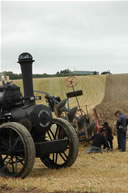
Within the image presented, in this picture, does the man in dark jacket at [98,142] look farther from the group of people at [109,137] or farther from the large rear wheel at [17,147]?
the large rear wheel at [17,147]

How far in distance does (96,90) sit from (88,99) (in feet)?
15.2

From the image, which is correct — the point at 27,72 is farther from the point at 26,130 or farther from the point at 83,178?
the point at 83,178

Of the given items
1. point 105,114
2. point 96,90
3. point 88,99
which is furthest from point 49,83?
point 105,114

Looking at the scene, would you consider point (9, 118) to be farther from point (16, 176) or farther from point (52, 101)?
point (52, 101)

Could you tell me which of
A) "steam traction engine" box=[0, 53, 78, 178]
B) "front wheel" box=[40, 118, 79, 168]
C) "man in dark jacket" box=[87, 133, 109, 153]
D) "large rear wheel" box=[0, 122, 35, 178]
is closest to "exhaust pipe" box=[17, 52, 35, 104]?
"steam traction engine" box=[0, 53, 78, 178]

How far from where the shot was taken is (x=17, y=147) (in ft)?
23.2

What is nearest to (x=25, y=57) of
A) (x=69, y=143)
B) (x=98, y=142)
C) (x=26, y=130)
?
(x=26, y=130)

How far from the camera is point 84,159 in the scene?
9.56 meters

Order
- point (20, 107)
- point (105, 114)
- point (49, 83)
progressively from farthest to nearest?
point (49, 83) < point (105, 114) < point (20, 107)

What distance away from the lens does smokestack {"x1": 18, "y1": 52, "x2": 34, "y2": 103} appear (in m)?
7.49

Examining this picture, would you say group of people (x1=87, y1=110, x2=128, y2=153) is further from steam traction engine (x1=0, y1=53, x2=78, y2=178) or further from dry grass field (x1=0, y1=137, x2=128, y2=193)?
steam traction engine (x1=0, y1=53, x2=78, y2=178)

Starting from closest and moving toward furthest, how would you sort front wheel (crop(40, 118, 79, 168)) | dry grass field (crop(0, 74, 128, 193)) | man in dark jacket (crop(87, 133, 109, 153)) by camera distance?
dry grass field (crop(0, 74, 128, 193)) → front wheel (crop(40, 118, 79, 168)) → man in dark jacket (crop(87, 133, 109, 153))

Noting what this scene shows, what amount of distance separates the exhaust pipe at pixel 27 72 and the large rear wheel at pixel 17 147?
2.81ft

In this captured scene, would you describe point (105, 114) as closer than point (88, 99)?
Yes
